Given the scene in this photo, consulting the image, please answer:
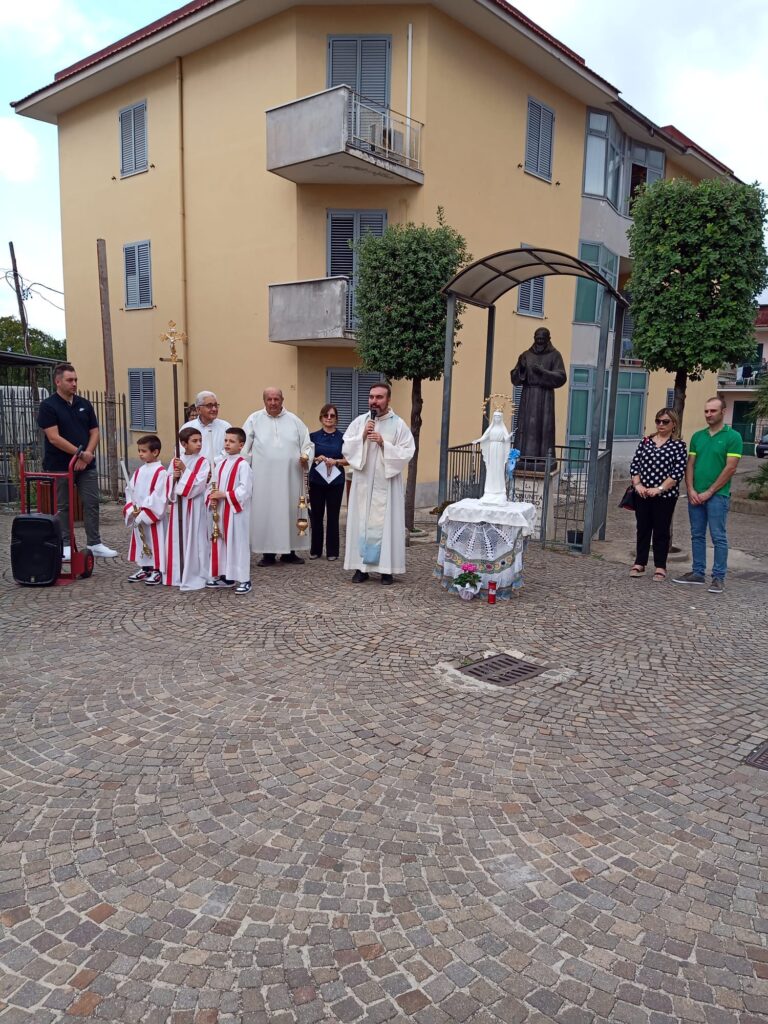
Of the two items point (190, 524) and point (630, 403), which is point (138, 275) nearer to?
point (190, 524)

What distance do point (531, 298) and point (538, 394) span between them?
7272mm

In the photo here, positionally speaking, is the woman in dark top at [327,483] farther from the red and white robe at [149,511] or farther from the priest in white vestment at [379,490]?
the red and white robe at [149,511]

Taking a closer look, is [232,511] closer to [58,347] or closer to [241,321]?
[241,321]

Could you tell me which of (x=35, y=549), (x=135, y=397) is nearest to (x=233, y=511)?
(x=35, y=549)

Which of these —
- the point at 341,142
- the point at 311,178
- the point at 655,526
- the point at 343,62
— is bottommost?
the point at 655,526

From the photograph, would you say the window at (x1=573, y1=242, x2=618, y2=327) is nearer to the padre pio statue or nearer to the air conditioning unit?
the air conditioning unit

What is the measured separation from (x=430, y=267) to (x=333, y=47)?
7447mm

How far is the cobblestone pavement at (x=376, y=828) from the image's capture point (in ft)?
7.84

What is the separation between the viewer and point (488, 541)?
7.19m

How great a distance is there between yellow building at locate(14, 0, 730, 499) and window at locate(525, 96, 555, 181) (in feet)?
0.19

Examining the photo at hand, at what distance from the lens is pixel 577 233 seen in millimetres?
18406

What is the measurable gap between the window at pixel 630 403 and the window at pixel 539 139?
283 inches

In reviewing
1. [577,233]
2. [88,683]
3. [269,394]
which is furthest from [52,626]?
[577,233]

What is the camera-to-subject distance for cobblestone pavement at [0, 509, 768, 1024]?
239cm
